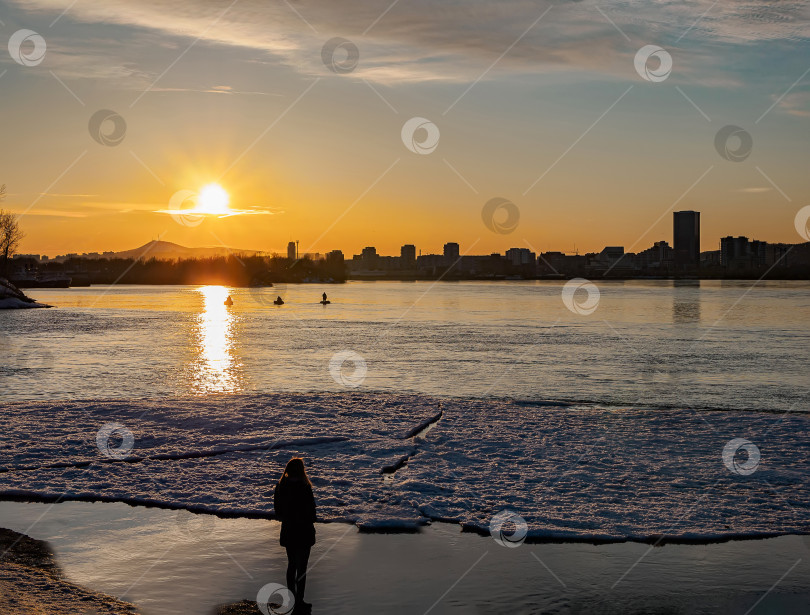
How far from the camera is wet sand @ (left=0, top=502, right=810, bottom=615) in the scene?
862cm

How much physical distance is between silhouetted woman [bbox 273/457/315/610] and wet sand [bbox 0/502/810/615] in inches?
14.4

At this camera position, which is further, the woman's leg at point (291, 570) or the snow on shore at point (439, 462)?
the snow on shore at point (439, 462)

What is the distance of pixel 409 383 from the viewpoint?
1107 inches

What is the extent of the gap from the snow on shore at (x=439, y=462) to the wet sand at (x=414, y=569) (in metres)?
0.66

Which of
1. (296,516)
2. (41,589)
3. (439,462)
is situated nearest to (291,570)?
(296,516)

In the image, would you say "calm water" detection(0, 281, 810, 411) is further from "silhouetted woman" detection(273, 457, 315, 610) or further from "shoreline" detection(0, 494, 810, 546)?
"silhouetted woman" detection(273, 457, 315, 610)

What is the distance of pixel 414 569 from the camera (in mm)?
9773

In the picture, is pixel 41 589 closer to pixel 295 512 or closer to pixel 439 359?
pixel 295 512

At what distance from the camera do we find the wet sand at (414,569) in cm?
862

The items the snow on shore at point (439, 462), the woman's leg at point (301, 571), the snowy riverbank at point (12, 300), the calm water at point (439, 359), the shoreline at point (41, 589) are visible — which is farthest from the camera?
the snowy riverbank at point (12, 300)

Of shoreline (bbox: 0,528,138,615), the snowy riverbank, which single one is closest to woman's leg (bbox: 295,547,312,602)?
shoreline (bbox: 0,528,138,615)

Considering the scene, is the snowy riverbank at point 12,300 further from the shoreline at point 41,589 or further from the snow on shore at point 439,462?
the shoreline at point 41,589

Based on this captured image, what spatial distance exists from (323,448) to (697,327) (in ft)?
157

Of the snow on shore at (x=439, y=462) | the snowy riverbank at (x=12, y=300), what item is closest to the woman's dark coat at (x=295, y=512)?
the snow on shore at (x=439, y=462)
